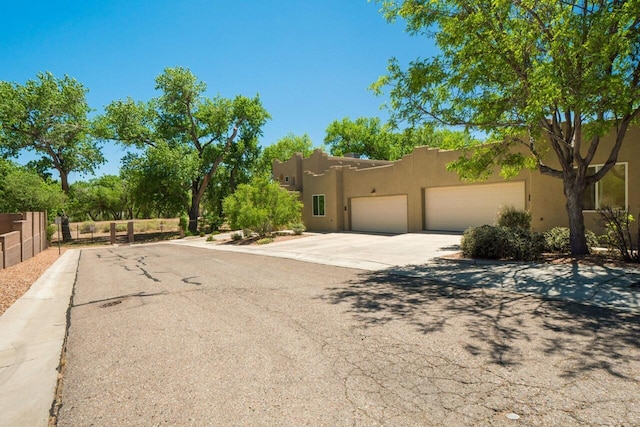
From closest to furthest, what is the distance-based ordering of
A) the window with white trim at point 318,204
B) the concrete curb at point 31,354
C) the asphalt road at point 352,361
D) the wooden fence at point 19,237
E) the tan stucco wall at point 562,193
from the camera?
the asphalt road at point 352,361 < the concrete curb at point 31,354 < the wooden fence at point 19,237 < the tan stucco wall at point 562,193 < the window with white trim at point 318,204

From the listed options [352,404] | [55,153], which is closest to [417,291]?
[352,404]

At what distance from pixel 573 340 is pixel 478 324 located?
3.63 feet

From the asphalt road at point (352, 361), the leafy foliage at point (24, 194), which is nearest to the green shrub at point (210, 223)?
the leafy foliage at point (24, 194)

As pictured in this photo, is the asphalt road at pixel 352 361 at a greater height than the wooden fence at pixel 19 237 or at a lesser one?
lesser

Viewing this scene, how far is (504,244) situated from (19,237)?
56.5ft

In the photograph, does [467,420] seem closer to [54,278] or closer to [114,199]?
[54,278]

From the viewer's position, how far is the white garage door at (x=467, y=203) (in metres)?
16.5

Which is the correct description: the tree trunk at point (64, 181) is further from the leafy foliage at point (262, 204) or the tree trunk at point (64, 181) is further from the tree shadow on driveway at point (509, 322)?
the tree shadow on driveway at point (509, 322)

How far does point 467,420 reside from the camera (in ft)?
A: 9.36

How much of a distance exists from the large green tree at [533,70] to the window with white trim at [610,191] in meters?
3.85

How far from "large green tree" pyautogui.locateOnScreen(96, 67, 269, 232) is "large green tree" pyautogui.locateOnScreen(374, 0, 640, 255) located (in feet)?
82.2

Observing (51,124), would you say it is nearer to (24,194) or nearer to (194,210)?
(24,194)

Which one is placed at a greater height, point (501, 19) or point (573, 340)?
point (501, 19)

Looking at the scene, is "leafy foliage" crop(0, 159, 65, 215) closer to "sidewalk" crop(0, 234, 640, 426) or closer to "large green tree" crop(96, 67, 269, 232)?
"large green tree" crop(96, 67, 269, 232)
